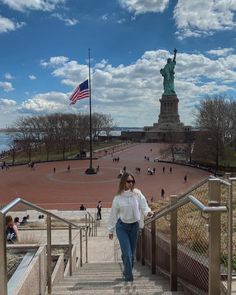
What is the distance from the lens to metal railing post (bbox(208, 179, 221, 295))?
10.5 ft

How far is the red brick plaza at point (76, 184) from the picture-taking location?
3222 cm

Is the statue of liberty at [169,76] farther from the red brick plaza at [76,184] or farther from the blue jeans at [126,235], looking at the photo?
the blue jeans at [126,235]

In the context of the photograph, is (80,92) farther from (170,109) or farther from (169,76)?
(170,109)

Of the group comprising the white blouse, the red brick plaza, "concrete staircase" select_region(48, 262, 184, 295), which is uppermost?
the white blouse

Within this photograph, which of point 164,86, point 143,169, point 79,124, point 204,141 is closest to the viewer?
point 143,169

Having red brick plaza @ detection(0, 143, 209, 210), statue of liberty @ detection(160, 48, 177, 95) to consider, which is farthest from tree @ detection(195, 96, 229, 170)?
statue of liberty @ detection(160, 48, 177, 95)

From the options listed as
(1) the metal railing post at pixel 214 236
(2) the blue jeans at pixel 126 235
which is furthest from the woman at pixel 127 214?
(1) the metal railing post at pixel 214 236

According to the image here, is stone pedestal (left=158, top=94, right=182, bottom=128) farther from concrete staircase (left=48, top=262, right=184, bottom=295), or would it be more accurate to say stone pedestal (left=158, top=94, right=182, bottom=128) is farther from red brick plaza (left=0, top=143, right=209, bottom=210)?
concrete staircase (left=48, top=262, right=184, bottom=295)

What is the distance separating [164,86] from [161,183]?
7227 centimetres

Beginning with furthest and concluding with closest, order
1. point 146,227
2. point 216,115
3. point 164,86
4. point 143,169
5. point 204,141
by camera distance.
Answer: point 164,86, point 216,115, point 204,141, point 143,169, point 146,227

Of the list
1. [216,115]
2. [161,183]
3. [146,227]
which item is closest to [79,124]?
[216,115]

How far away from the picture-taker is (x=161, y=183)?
4003cm

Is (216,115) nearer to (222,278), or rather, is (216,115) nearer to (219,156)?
(219,156)

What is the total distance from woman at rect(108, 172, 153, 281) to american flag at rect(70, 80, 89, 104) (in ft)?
114
